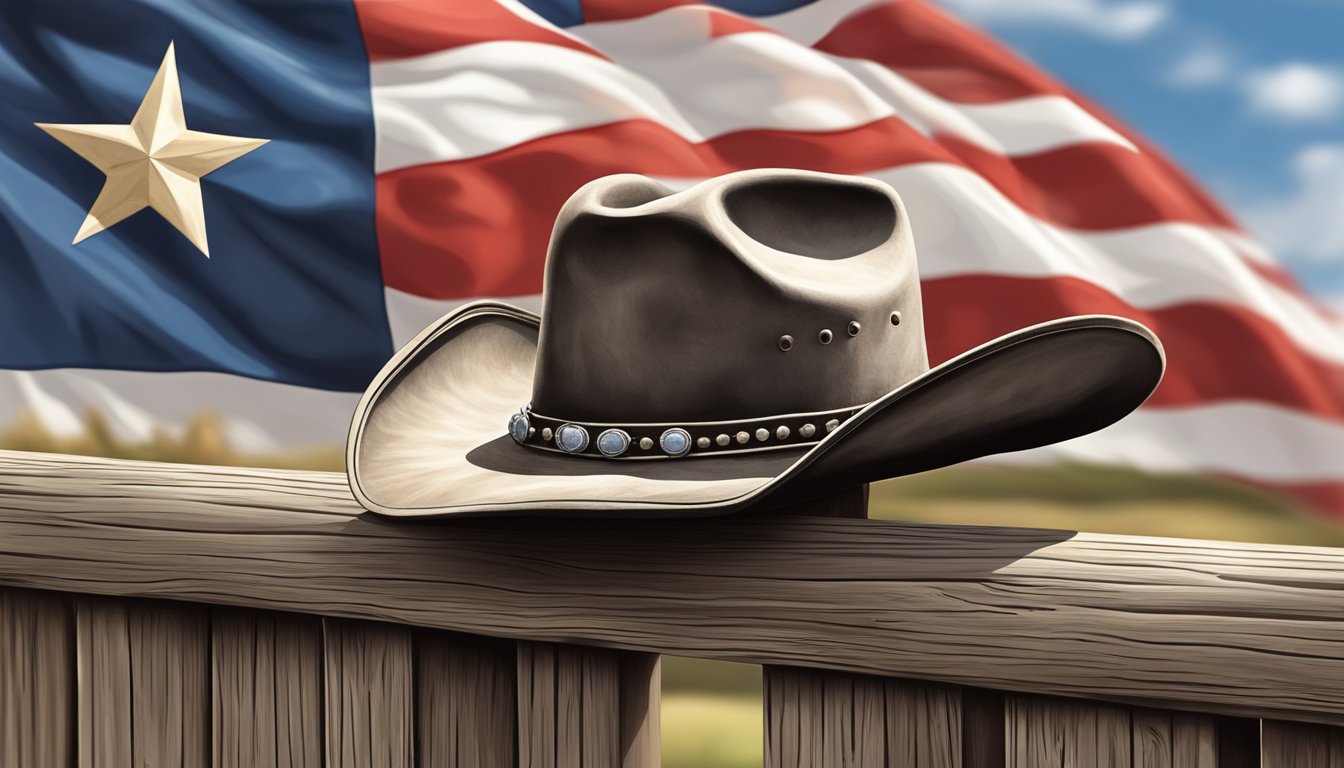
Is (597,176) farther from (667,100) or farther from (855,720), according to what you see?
(855,720)

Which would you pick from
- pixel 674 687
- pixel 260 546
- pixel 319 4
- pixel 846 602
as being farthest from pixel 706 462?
pixel 319 4

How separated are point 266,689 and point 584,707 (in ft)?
1.28

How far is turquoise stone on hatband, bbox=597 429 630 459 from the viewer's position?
958 mm

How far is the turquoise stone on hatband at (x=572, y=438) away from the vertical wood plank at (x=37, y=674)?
71 cm

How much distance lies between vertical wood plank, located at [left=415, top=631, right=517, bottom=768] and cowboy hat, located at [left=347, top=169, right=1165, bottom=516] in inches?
6.8

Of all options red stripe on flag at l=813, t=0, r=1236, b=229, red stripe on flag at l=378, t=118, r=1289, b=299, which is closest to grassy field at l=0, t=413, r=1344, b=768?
red stripe on flag at l=378, t=118, r=1289, b=299

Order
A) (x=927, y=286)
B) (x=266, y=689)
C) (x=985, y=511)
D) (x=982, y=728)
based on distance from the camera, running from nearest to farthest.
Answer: (x=982, y=728) < (x=266, y=689) < (x=927, y=286) < (x=985, y=511)

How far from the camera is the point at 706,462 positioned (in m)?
0.92

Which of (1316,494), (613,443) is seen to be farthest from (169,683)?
(1316,494)

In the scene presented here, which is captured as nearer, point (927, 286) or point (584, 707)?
point (584, 707)

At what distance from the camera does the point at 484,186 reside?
8.66 ft

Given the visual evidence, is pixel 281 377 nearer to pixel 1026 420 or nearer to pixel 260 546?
pixel 260 546

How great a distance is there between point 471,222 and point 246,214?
2.01ft

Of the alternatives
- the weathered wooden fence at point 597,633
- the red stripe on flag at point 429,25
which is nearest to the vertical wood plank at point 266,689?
the weathered wooden fence at point 597,633
